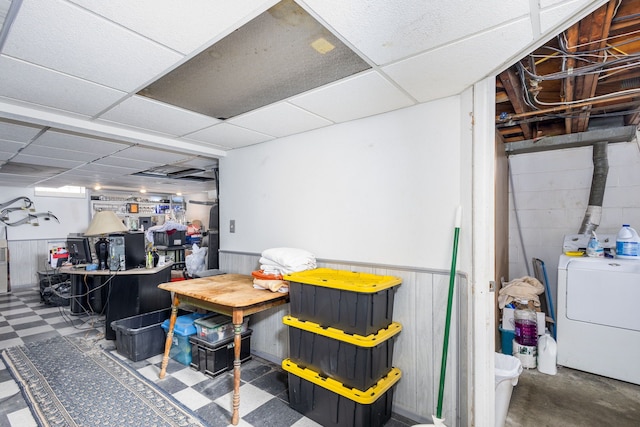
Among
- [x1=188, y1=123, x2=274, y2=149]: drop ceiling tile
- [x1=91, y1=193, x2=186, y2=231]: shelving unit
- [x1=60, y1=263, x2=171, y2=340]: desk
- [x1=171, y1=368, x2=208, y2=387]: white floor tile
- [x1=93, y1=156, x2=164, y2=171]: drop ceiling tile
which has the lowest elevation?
[x1=171, y1=368, x2=208, y2=387]: white floor tile

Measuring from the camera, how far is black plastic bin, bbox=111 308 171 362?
298 centimetres

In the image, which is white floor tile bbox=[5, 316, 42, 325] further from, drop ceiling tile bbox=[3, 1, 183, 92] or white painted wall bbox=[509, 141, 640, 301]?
white painted wall bbox=[509, 141, 640, 301]

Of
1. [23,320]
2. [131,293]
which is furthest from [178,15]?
[23,320]

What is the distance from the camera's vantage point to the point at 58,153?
369 cm

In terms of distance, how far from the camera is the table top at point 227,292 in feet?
7.30

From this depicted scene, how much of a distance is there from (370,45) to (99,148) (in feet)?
11.6

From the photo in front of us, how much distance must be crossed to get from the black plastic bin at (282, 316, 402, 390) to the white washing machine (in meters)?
2.05

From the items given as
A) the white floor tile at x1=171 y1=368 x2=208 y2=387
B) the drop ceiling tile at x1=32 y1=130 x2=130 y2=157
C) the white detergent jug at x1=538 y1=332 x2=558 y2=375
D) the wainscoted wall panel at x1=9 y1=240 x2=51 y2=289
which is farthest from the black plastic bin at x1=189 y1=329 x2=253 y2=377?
the wainscoted wall panel at x1=9 y1=240 x2=51 y2=289

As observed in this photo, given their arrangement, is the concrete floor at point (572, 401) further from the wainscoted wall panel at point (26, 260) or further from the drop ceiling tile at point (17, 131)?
the wainscoted wall panel at point (26, 260)

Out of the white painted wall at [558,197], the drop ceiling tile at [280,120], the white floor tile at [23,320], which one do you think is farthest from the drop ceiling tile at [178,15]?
the white floor tile at [23,320]

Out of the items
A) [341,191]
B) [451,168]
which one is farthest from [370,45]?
[341,191]

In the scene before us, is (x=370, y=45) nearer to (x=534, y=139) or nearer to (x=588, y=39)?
(x=588, y=39)

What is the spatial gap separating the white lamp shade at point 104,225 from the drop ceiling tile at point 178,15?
3382 mm

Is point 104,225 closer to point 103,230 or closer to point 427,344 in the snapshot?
point 103,230
